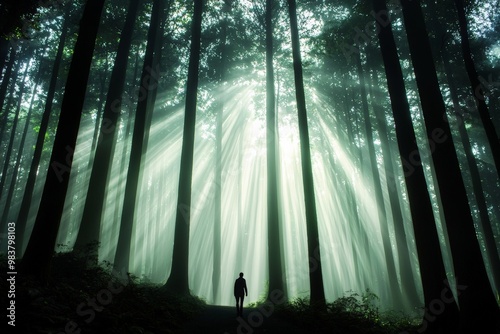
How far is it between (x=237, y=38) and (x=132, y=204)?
599 inches

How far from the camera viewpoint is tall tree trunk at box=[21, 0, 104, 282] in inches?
244

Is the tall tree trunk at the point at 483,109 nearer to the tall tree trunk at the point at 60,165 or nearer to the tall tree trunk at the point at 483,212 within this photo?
the tall tree trunk at the point at 483,212

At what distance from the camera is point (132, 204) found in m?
13.3

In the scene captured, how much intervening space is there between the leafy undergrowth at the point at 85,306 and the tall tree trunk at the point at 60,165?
49 cm

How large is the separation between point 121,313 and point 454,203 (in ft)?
26.5

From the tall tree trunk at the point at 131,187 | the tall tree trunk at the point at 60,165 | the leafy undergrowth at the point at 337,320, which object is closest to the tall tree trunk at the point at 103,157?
the tall tree trunk at the point at 131,187

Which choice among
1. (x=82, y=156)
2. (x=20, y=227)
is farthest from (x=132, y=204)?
(x=82, y=156)

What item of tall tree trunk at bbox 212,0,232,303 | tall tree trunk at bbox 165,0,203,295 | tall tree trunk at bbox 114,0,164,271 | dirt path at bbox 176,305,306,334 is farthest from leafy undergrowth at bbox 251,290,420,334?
tall tree trunk at bbox 212,0,232,303

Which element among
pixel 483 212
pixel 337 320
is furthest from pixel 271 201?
pixel 483 212

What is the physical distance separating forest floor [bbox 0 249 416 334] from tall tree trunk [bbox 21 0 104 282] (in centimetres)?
45

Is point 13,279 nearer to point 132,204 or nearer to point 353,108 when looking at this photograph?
point 132,204

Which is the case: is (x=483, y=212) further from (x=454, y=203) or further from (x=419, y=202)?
(x=454, y=203)

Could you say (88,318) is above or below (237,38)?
below

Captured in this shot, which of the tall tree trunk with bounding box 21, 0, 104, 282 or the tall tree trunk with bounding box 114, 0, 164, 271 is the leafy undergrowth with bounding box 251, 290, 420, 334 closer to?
the tall tree trunk with bounding box 21, 0, 104, 282
